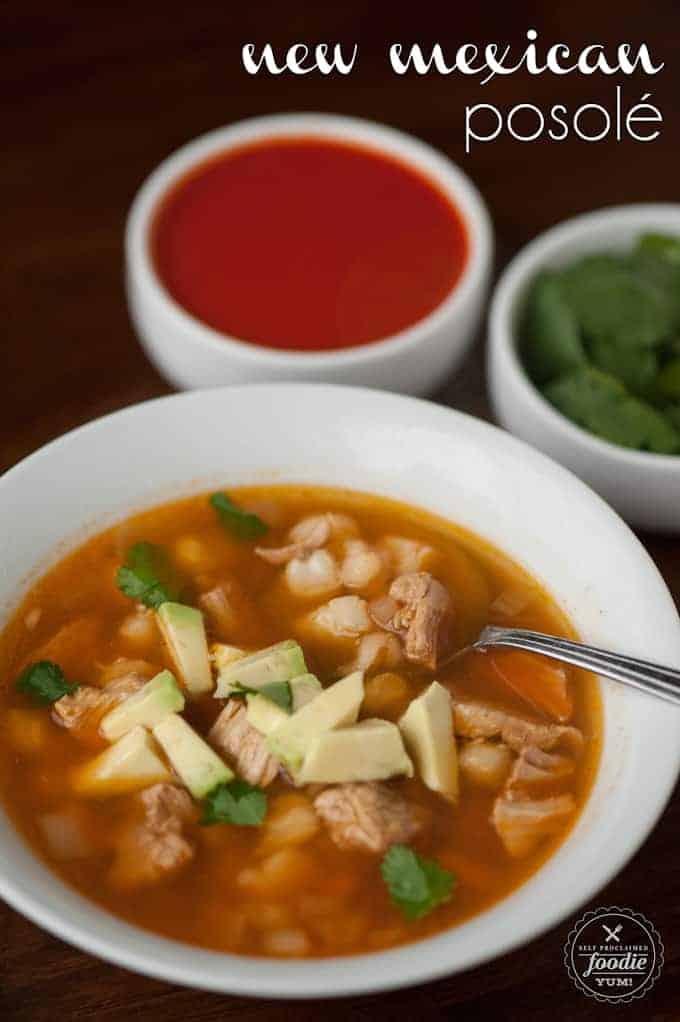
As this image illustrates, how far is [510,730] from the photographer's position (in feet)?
8.84

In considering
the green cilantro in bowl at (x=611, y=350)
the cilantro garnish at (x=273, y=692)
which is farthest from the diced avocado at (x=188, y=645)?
the green cilantro in bowl at (x=611, y=350)

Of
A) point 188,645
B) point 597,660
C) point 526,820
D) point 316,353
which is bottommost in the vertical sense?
point 526,820

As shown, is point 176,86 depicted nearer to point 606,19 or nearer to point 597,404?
point 606,19

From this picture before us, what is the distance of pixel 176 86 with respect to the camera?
14.6 ft

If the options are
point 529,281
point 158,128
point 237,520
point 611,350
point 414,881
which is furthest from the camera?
point 158,128

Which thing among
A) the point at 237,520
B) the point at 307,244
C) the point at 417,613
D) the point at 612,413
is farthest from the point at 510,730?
the point at 307,244

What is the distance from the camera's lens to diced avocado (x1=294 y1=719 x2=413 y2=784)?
2.55 meters

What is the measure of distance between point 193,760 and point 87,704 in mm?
269

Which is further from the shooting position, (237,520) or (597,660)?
(237,520)

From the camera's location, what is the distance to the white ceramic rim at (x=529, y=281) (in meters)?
3.14

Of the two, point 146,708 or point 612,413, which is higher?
point 146,708

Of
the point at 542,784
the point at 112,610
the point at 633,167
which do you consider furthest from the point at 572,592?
the point at 633,167

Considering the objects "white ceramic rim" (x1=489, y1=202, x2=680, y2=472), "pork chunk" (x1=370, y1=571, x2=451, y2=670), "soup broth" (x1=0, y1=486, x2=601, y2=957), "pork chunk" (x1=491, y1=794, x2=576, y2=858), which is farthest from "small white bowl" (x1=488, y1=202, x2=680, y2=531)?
"pork chunk" (x1=491, y1=794, x2=576, y2=858)

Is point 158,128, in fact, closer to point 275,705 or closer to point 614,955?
point 275,705
